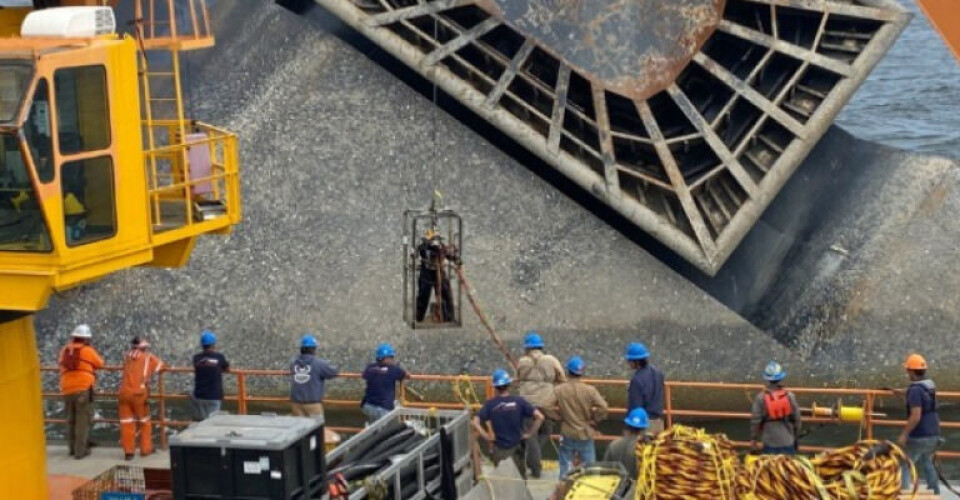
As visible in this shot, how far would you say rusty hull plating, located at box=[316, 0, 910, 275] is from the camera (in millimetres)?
18109

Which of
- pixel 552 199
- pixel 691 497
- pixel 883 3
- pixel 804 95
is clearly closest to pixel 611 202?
pixel 552 199

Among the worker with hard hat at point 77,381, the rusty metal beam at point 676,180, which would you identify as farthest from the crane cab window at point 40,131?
the rusty metal beam at point 676,180

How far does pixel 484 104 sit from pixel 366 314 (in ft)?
10.7

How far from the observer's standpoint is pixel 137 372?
13.3 meters

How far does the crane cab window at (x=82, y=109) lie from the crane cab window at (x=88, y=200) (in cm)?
12

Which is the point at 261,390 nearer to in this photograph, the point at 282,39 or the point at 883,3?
the point at 282,39

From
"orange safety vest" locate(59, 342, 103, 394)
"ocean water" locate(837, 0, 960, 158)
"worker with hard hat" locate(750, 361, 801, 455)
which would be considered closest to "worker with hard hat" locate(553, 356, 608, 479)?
"worker with hard hat" locate(750, 361, 801, 455)

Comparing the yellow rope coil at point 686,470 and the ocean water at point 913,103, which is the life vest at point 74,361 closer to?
the yellow rope coil at point 686,470

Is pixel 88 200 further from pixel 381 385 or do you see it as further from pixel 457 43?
pixel 457 43

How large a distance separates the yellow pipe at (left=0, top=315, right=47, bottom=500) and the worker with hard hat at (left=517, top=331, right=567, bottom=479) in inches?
158

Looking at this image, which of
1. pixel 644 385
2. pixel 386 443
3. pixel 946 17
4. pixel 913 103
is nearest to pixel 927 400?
pixel 644 385

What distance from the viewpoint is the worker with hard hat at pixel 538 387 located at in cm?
1228

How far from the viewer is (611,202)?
18.4 meters

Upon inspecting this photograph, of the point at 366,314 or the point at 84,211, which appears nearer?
the point at 84,211
